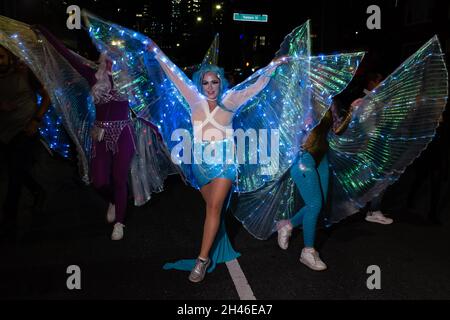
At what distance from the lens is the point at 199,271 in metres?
3.48

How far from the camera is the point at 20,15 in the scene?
11.7 meters

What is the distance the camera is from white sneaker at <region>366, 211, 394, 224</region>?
502 cm

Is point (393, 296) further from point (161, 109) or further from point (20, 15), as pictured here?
point (20, 15)

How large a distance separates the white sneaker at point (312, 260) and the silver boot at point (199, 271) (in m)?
0.94

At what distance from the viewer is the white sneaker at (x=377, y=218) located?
502cm

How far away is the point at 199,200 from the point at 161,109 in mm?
2489

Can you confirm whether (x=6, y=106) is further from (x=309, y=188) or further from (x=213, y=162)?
(x=309, y=188)

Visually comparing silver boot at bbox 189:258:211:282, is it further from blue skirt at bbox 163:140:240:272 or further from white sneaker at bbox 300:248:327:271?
white sneaker at bbox 300:248:327:271

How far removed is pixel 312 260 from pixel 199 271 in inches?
41.6

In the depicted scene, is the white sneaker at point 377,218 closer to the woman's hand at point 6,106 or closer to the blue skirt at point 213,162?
the blue skirt at point 213,162
